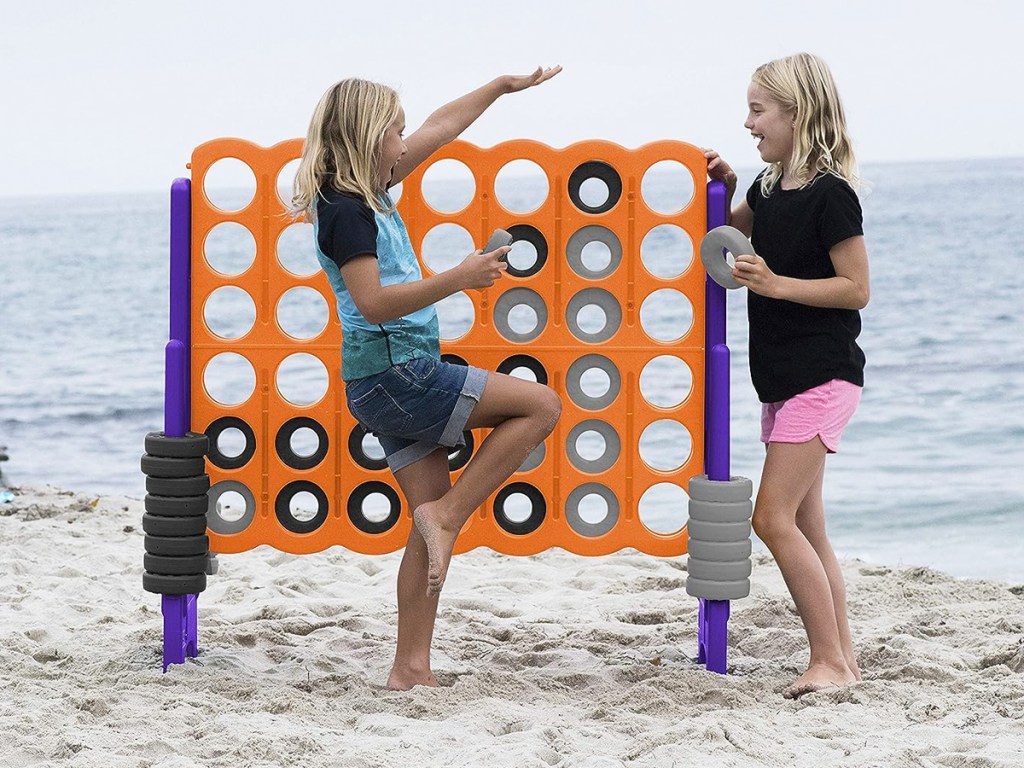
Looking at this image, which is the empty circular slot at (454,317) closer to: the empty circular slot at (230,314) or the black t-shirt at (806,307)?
the empty circular slot at (230,314)

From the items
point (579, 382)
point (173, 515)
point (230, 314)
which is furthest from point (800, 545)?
point (230, 314)

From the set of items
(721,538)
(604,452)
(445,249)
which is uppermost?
(445,249)

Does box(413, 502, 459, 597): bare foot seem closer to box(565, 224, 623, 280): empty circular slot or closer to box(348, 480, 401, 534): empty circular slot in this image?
box(348, 480, 401, 534): empty circular slot

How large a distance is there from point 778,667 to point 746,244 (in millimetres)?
1107

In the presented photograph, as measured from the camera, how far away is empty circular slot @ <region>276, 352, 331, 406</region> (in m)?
10.2

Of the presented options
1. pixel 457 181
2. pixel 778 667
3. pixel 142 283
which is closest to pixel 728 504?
pixel 778 667

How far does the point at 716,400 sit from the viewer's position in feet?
10.9

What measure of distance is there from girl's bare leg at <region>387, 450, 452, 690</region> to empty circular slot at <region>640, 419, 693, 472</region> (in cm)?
439

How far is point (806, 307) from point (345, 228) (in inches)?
43.4

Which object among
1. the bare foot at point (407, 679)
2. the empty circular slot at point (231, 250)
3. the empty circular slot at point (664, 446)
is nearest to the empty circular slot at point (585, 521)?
the bare foot at point (407, 679)

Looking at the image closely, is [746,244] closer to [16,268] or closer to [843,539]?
[843,539]

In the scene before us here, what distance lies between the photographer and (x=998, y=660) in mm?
3352

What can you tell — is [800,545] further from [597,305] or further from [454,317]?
[454,317]

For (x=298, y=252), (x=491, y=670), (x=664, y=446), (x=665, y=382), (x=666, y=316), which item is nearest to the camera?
(x=491, y=670)
